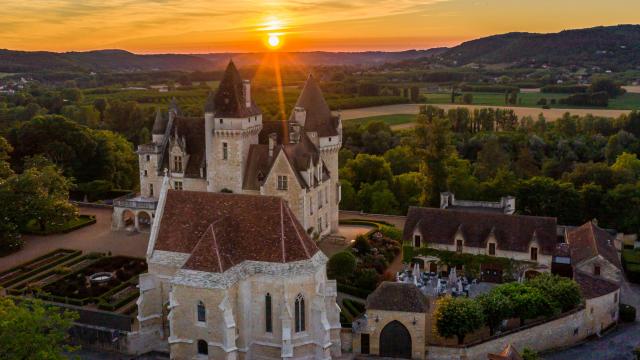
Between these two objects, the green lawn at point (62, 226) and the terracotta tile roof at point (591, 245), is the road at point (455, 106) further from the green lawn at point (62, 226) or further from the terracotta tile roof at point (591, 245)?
the terracotta tile roof at point (591, 245)

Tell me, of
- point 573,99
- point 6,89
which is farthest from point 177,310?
point 6,89

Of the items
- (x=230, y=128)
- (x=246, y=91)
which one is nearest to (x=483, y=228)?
(x=230, y=128)

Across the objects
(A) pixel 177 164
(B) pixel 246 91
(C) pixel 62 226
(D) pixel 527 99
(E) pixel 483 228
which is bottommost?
(C) pixel 62 226

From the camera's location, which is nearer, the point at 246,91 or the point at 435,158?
the point at 246,91

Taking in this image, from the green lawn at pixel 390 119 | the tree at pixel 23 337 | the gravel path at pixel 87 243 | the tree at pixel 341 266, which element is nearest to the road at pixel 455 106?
the green lawn at pixel 390 119

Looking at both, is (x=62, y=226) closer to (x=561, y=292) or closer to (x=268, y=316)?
(x=268, y=316)

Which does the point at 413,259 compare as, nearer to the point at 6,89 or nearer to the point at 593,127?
the point at 593,127

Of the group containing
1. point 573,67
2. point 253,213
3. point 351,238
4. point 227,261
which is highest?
point 573,67
